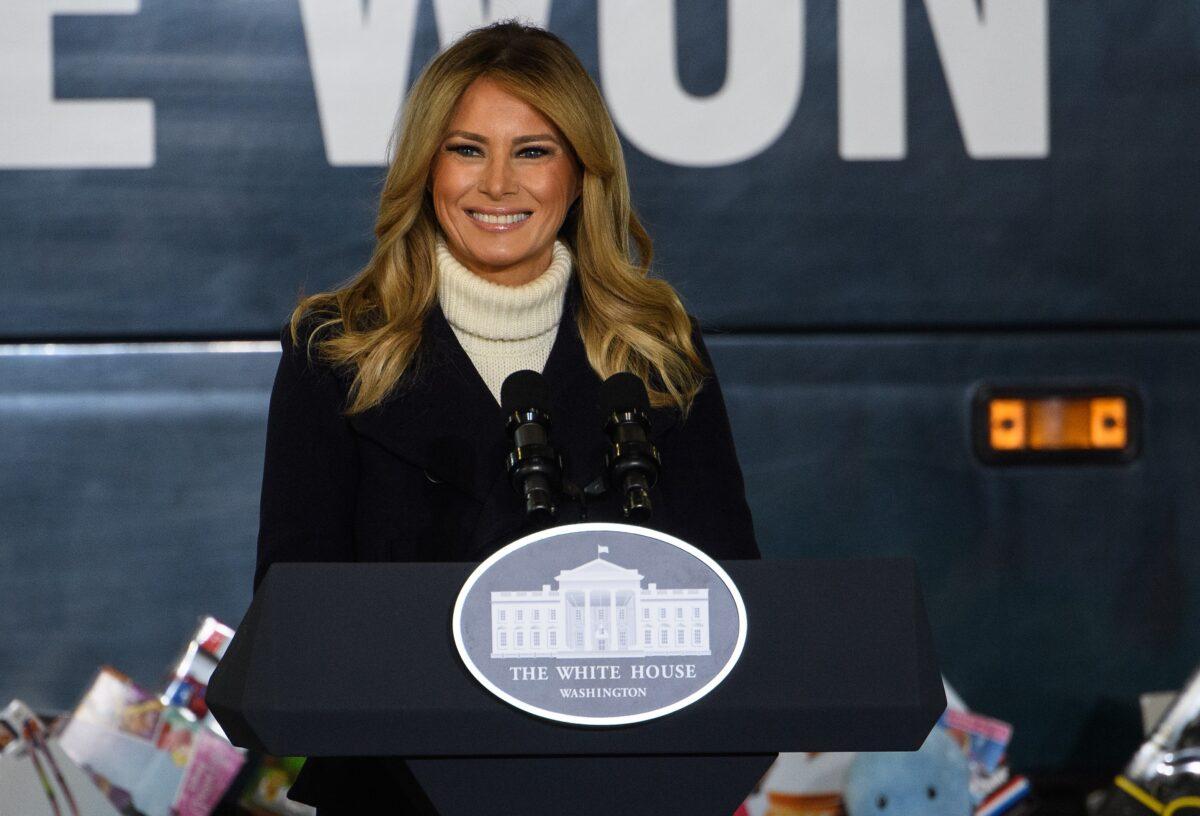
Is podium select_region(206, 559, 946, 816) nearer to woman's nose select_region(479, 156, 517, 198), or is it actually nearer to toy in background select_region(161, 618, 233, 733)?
woman's nose select_region(479, 156, 517, 198)

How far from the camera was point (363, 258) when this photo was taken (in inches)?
120

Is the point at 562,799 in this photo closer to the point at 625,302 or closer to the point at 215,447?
the point at 625,302

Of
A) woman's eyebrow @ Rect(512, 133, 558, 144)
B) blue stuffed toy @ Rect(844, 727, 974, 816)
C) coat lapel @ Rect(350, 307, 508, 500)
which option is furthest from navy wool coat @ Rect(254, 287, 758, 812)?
blue stuffed toy @ Rect(844, 727, 974, 816)

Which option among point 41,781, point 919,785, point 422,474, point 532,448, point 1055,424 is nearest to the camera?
point 532,448

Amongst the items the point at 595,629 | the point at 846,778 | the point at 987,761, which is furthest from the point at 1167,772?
the point at 595,629

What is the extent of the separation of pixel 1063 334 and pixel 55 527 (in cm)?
187

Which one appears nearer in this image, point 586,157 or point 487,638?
point 487,638

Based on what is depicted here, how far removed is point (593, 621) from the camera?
1216mm

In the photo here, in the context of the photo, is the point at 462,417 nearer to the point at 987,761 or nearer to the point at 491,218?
the point at 491,218

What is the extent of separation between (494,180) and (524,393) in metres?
0.54

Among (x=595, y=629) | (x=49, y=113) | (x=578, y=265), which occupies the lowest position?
(x=595, y=629)

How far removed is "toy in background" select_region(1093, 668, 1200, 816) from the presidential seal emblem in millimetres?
1878

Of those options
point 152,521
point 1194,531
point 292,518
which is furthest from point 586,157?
point 1194,531

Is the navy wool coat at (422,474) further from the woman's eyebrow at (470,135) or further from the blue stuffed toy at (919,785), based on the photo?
the blue stuffed toy at (919,785)
